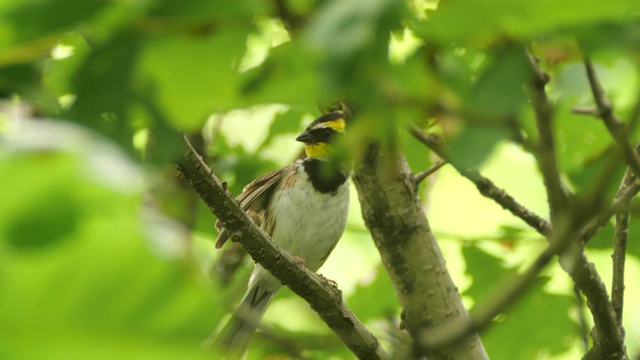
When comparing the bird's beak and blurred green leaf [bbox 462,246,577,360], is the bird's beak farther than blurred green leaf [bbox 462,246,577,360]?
Yes

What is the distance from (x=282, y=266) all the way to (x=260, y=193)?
4.59ft

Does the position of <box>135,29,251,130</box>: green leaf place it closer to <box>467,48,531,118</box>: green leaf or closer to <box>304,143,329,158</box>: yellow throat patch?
<box>467,48,531,118</box>: green leaf

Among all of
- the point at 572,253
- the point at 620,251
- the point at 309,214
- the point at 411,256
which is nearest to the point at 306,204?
the point at 309,214

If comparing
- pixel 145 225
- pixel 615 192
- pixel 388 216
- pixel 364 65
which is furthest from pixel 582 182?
pixel 145 225

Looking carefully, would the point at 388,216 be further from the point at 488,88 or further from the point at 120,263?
the point at 120,263

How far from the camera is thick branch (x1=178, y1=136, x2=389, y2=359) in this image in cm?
178

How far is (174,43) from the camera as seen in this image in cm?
73

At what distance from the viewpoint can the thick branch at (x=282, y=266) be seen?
5.83 ft

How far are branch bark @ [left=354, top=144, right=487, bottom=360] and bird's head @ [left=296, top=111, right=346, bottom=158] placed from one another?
1.12 m

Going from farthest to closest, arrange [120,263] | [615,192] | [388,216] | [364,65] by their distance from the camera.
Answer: [388,216]
[615,192]
[364,65]
[120,263]

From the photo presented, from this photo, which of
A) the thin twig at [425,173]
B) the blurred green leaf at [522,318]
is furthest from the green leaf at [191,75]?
the blurred green leaf at [522,318]

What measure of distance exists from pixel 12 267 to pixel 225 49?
0.29 meters

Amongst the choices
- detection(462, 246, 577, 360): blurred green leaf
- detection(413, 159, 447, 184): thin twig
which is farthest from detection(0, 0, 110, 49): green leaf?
detection(462, 246, 577, 360): blurred green leaf

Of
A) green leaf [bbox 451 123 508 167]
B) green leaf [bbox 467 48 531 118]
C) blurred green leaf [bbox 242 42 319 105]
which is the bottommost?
green leaf [bbox 451 123 508 167]
